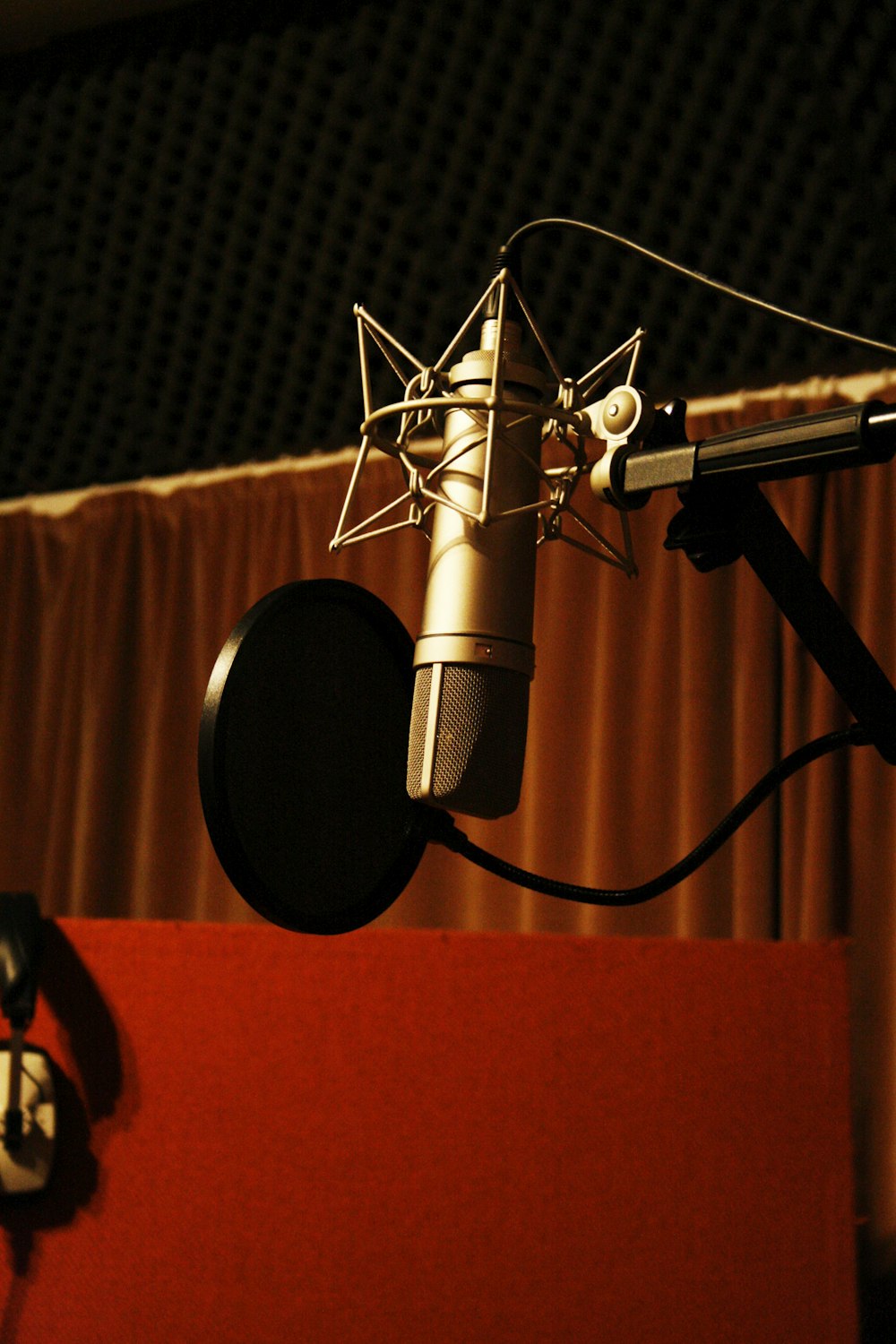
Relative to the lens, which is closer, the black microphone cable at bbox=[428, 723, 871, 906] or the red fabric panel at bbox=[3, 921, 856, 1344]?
the black microphone cable at bbox=[428, 723, 871, 906]

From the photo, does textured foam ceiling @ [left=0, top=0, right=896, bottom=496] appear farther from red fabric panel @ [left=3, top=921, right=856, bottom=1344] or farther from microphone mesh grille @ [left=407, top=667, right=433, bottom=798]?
microphone mesh grille @ [left=407, top=667, right=433, bottom=798]

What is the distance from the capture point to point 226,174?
7.24ft

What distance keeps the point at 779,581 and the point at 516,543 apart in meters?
0.11

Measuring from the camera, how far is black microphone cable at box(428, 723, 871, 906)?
0.51m

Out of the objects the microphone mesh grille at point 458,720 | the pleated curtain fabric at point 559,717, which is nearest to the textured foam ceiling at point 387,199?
the pleated curtain fabric at point 559,717

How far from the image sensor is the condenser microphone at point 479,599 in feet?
1.57

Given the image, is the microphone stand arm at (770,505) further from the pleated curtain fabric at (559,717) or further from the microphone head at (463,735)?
the pleated curtain fabric at (559,717)

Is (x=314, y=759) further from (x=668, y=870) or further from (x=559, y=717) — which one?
(x=559, y=717)

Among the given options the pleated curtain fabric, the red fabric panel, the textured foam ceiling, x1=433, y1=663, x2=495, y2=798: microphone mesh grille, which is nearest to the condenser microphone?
x1=433, y1=663, x2=495, y2=798: microphone mesh grille

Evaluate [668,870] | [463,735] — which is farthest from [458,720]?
[668,870]

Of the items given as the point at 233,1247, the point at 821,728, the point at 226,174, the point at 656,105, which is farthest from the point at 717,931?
the point at 226,174

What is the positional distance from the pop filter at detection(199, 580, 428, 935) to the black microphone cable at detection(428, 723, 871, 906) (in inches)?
0.8

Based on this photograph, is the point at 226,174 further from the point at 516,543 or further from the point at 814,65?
the point at 516,543

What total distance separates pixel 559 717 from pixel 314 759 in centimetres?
144
